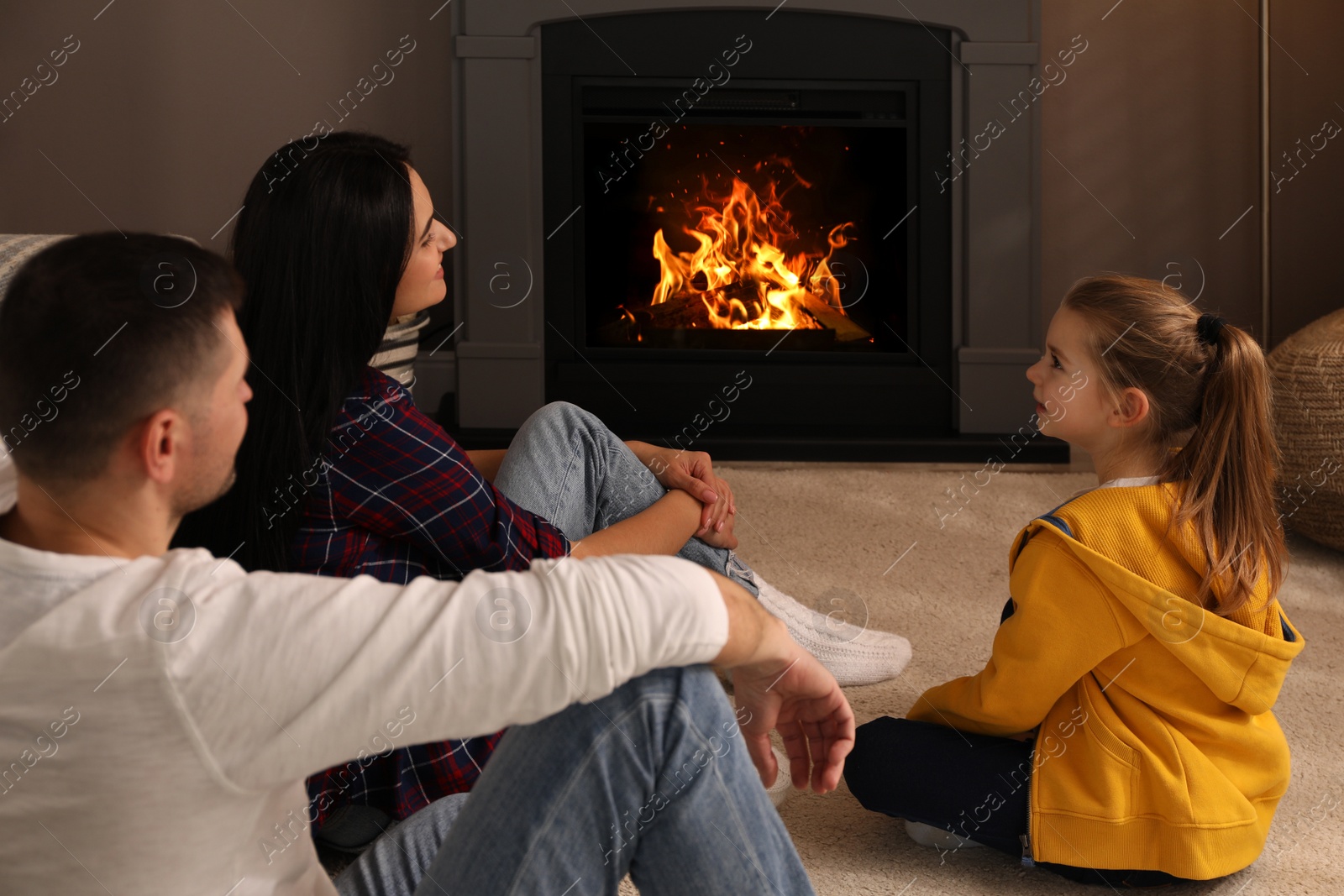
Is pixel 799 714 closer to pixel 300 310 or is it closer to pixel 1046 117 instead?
pixel 300 310

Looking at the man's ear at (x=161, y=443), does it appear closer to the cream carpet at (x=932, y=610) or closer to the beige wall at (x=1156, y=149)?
the cream carpet at (x=932, y=610)

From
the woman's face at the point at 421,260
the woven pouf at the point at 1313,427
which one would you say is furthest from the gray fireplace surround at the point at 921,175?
the woman's face at the point at 421,260

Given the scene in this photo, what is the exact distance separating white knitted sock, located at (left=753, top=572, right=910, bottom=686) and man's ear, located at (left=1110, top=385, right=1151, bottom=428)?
0.60m

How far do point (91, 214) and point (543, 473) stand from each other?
8.08 ft

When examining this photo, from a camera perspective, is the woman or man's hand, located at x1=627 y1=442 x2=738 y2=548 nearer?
the woman

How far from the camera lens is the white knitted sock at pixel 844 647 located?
1.60 m

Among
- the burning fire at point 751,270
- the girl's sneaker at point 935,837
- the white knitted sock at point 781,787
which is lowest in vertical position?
the girl's sneaker at point 935,837

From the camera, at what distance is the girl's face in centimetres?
114

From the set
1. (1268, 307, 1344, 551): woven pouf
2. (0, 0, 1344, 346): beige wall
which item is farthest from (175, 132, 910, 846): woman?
(0, 0, 1344, 346): beige wall

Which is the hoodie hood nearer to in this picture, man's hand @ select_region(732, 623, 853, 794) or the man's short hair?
man's hand @ select_region(732, 623, 853, 794)

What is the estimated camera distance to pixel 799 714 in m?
0.82

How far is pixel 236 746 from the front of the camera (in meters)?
0.56

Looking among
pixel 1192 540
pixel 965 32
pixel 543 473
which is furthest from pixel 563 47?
pixel 1192 540

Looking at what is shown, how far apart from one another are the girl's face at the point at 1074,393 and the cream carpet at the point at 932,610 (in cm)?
44
